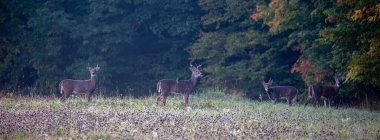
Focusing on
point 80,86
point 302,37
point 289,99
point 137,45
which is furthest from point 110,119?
point 137,45

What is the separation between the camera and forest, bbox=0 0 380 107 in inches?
1006

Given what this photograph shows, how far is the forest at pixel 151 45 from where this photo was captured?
25562 millimetres

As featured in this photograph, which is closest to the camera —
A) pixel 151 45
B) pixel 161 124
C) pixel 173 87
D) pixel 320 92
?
pixel 161 124

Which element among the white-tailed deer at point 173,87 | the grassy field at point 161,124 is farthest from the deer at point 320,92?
the grassy field at point 161,124

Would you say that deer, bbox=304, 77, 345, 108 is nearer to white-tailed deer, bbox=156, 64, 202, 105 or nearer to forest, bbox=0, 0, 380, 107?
forest, bbox=0, 0, 380, 107

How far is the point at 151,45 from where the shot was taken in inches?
1216

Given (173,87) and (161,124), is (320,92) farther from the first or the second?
(161,124)

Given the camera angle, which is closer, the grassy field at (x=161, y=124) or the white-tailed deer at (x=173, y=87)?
the grassy field at (x=161, y=124)

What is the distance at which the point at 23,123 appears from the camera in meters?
10.3

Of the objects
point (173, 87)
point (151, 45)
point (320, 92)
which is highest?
point (151, 45)

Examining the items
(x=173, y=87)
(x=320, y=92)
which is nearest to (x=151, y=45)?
(x=320, y=92)

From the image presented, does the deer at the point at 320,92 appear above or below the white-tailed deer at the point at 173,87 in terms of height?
below

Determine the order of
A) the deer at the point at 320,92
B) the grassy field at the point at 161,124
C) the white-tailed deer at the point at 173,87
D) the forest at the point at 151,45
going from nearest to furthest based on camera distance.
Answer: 1. the grassy field at the point at 161,124
2. the white-tailed deer at the point at 173,87
3. the deer at the point at 320,92
4. the forest at the point at 151,45

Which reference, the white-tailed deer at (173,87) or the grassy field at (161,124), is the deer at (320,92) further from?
the grassy field at (161,124)
